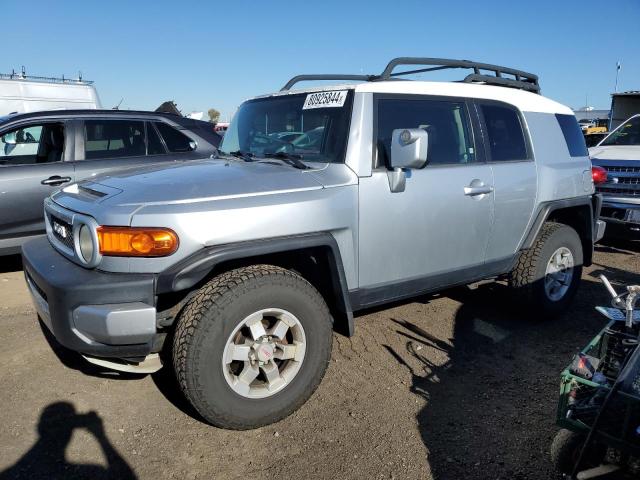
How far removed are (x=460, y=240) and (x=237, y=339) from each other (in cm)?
176

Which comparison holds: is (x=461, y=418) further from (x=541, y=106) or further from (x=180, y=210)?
(x=541, y=106)

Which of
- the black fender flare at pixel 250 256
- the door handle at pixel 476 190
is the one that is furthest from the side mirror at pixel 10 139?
the door handle at pixel 476 190

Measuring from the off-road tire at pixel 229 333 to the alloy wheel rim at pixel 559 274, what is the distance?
2378 mm

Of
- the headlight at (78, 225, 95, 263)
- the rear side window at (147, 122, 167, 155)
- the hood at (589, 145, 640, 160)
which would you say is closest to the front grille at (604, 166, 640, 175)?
the hood at (589, 145, 640, 160)

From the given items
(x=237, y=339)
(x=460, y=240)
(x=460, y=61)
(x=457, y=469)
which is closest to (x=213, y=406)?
(x=237, y=339)

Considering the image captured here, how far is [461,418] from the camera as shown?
2.95 metres

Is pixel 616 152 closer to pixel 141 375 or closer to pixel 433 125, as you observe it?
pixel 433 125

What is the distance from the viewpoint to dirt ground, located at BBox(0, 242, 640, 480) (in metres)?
2.53

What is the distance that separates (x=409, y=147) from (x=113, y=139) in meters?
4.23

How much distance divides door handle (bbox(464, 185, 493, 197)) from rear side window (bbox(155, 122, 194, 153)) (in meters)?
3.86

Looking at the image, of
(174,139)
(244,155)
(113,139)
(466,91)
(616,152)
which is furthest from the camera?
(616,152)

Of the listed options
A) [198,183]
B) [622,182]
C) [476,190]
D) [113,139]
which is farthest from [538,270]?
[113,139]

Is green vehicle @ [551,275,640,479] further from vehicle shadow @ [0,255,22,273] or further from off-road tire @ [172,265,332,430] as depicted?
vehicle shadow @ [0,255,22,273]

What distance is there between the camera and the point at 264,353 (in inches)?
108
